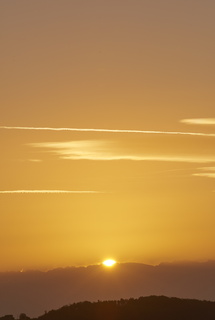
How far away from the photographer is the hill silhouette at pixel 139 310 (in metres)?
94.1

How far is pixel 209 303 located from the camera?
325ft

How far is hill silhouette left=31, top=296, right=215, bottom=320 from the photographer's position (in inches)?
3706

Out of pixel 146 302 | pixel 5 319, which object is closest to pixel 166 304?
pixel 146 302

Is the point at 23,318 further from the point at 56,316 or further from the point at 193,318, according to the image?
the point at 193,318

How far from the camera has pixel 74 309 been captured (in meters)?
96.5

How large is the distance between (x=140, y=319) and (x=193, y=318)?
5019mm

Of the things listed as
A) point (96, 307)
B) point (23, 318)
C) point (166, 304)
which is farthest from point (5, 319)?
point (166, 304)

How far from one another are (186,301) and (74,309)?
35.6ft

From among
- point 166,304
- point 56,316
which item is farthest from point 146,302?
point 56,316

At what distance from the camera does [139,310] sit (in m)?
94.9

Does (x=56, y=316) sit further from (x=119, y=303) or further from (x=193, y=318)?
(x=193, y=318)

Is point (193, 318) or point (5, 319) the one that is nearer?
point (193, 318)

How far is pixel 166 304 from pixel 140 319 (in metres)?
4.34

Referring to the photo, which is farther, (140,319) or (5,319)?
(5,319)
